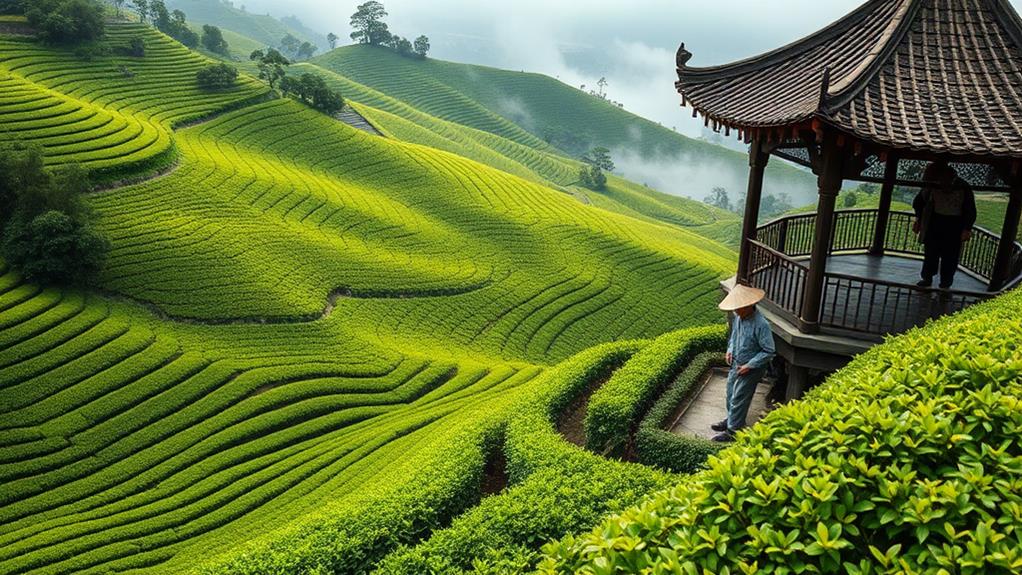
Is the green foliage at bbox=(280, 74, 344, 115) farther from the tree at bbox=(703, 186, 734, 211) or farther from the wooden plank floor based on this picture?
the tree at bbox=(703, 186, 734, 211)

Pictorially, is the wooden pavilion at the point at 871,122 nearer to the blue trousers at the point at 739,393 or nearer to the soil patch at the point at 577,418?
the blue trousers at the point at 739,393

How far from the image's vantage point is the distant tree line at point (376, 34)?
4609 inches

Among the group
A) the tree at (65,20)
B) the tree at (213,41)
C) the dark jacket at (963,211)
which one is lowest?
the dark jacket at (963,211)

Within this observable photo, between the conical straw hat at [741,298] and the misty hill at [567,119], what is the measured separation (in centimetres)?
10165

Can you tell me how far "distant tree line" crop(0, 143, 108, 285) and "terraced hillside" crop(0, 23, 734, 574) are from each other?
28.4 inches

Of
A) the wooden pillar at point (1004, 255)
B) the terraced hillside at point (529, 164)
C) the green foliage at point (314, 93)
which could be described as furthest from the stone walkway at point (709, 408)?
the terraced hillside at point (529, 164)

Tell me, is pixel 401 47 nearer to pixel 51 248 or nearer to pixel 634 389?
pixel 51 248

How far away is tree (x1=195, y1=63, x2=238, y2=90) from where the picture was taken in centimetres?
4459

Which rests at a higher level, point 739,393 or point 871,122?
point 871,122

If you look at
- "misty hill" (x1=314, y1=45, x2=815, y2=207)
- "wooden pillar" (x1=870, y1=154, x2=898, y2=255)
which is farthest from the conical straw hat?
"misty hill" (x1=314, y1=45, x2=815, y2=207)

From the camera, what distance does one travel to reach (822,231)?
373 inches

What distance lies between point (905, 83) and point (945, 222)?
7.90 feet

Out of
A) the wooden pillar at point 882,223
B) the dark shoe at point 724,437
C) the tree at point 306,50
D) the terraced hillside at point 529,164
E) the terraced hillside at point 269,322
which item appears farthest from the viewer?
the tree at point 306,50

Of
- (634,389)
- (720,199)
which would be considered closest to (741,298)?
(634,389)
